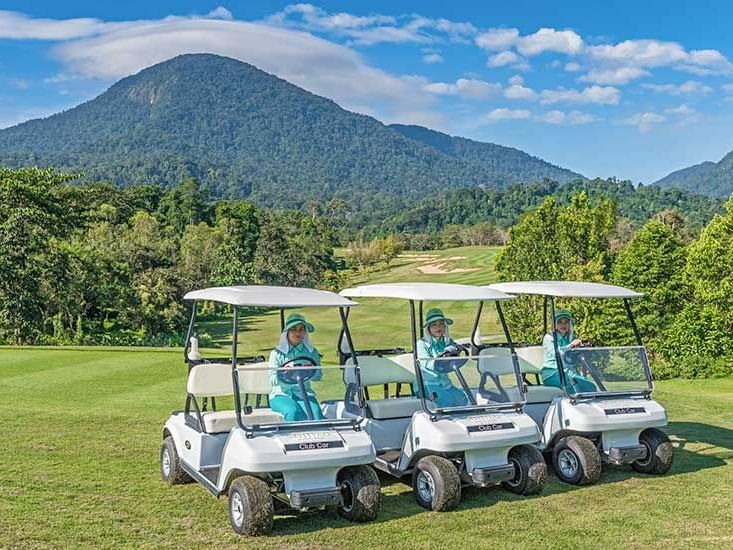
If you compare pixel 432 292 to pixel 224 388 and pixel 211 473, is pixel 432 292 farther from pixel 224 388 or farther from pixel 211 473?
pixel 211 473

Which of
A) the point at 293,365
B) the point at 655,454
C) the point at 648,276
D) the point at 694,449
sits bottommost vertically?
the point at 694,449

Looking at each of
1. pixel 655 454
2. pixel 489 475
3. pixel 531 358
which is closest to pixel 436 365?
pixel 489 475

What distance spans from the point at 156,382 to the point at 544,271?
2255 cm

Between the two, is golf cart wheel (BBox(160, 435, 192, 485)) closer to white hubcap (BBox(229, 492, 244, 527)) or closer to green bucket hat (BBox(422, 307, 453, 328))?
white hubcap (BBox(229, 492, 244, 527))

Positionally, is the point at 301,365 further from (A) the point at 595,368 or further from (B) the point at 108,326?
(B) the point at 108,326

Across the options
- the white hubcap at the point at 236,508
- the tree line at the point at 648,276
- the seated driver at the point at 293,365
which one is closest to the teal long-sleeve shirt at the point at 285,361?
the seated driver at the point at 293,365

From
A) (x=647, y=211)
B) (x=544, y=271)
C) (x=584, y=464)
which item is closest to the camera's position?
(x=584, y=464)

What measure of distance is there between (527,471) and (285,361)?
7.97 feet

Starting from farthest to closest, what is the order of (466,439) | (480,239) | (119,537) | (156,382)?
(480,239) < (156,382) < (466,439) < (119,537)

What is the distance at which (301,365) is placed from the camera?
7102 mm

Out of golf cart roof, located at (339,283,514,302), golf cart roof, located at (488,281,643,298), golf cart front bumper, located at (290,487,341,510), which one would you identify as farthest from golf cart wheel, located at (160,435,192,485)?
golf cart roof, located at (488,281,643,298)

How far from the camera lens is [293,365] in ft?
23.2

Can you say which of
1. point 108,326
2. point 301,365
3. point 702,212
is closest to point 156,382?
point 301,365

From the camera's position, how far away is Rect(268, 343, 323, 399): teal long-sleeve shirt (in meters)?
6.88
